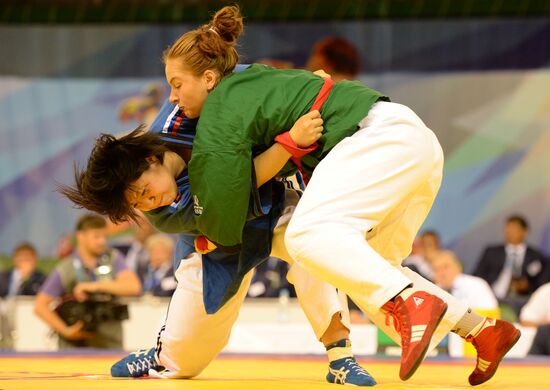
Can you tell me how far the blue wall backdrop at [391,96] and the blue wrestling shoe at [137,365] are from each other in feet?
21.3

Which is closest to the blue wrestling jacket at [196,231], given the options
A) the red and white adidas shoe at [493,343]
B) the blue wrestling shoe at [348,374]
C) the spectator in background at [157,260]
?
the blue wrestling shoe at [348,374]

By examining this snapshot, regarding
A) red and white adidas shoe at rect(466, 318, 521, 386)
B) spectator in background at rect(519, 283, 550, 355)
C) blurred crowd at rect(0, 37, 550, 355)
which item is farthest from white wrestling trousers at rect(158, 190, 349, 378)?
spectator in background at rect(519, 283, 550, 355)

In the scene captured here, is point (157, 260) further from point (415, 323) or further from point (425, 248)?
point (415, 323)

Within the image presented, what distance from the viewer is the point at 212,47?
10.8ft

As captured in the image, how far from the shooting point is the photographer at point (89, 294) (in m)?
6.44

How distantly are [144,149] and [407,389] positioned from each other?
3.76ft

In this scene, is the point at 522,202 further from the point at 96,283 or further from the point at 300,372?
the point at 300,372

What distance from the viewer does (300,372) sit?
165 inches

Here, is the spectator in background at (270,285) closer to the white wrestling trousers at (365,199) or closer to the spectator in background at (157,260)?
the spectator in background at (157,260)

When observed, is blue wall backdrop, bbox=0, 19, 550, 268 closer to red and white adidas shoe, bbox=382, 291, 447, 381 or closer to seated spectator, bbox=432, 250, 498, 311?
seated spectator, bbox=432, 250, 498, 311

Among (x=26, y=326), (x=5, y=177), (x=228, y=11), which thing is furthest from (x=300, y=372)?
(x=5, y=177)

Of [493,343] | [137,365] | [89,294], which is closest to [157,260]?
[89,294]

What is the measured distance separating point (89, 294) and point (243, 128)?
3774 millimetres

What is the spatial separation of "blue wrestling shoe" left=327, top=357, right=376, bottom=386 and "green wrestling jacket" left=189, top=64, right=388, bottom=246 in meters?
0.62
